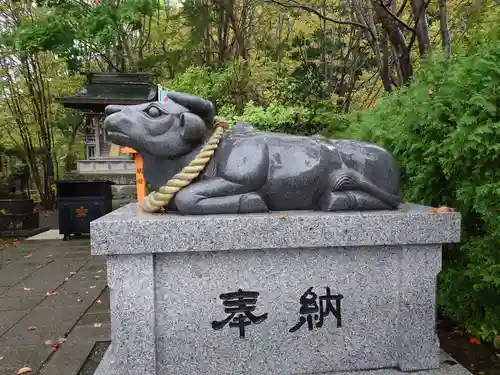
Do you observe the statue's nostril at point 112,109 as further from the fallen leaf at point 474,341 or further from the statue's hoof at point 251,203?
the fallen leaf at point 474,341

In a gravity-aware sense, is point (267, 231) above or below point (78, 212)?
above

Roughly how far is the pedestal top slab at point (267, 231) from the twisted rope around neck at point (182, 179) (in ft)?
0.36

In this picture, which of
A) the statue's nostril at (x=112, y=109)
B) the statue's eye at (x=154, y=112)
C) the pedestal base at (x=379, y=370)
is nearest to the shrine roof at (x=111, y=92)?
the statue's nostril at (x=112, y=109)

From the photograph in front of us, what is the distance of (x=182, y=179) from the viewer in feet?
9.96

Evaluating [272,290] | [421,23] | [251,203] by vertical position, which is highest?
[421,23]

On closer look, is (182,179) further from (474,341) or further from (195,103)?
(474,341)

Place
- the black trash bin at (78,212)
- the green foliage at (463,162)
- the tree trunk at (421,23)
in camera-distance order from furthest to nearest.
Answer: the black trash bin at (78,212)
the tree trunk at (421,23)
the green foliage at (463,162)

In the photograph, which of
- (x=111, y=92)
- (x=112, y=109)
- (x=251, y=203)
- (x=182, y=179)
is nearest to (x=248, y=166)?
(x=251, y=203)

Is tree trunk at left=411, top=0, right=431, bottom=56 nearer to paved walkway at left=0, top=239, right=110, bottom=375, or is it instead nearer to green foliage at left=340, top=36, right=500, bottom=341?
green foliage at left=340, top=36, right=500, bottom=341

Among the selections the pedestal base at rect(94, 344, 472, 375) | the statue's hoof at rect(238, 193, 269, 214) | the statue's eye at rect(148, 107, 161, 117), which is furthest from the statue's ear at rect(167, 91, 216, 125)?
the pedestal base at rect(94, 344, 472, 375)

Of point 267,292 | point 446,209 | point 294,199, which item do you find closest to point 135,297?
point 267,292

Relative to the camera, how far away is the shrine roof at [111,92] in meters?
11.5

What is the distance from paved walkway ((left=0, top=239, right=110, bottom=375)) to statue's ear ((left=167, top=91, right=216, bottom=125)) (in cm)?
213

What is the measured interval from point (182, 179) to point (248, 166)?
0.45 metres
